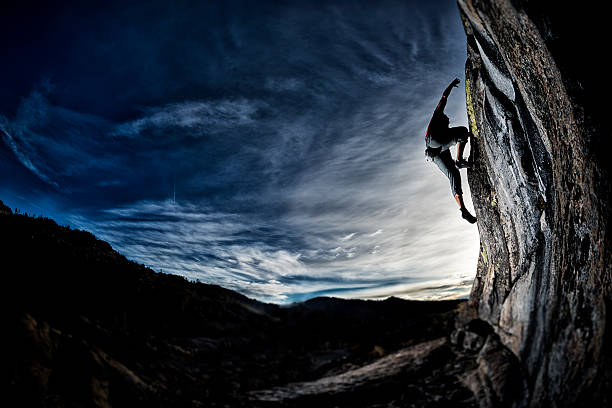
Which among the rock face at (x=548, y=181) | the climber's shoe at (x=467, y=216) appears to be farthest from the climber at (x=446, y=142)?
the climber's shoe at (x=467, y=216)

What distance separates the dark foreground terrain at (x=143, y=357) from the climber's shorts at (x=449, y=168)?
18.5 ft

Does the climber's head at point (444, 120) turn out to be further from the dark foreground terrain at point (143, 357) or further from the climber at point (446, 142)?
the dark foreground terrain at point (143, 357)

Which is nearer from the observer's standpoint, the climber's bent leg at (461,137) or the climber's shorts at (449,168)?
the climber's bent leg at (461,137)

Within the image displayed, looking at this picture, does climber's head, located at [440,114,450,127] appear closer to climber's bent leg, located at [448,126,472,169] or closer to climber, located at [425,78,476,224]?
climber, located at [425,78,476,224]

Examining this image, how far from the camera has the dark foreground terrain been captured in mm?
4418

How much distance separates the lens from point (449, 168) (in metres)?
8.26

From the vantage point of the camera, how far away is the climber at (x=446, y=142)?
7.26m

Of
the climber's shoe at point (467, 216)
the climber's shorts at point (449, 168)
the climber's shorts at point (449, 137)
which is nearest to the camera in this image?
the climber's shorts at point (449, 137)

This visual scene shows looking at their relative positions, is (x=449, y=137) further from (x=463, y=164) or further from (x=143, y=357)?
(x=143, y=357)

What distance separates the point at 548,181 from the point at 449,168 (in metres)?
3.50

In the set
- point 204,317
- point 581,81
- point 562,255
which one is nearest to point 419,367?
point 562,255

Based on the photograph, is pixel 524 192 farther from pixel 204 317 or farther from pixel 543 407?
pixel 204 317

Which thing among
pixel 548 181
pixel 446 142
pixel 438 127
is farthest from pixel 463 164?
pixel 548 181

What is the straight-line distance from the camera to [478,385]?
6.40m
